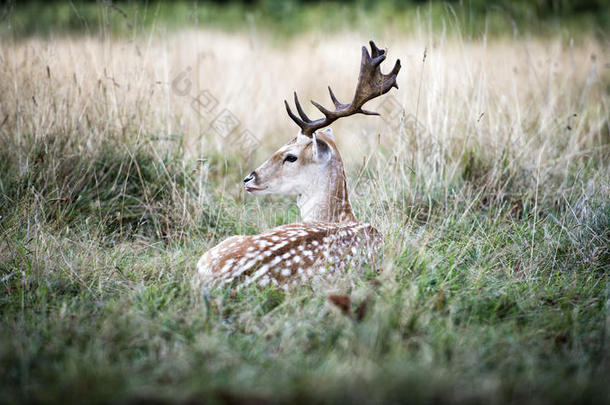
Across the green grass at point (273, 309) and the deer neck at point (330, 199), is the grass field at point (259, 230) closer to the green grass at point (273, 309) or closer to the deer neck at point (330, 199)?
the green grass at point (273, 309)

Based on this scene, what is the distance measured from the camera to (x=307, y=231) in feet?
10.7

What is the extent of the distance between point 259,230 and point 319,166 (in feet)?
2.35

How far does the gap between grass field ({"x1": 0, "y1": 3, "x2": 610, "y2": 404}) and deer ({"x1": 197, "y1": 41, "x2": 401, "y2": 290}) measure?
13cm

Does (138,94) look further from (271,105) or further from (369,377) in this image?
(369,377)

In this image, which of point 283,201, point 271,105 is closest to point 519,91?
point 271,105

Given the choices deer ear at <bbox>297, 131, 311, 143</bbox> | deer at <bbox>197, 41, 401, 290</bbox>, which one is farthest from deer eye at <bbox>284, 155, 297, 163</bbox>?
deer ear at <bbox>297, 131, 311, 143</bbox>

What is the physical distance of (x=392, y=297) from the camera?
107 inches

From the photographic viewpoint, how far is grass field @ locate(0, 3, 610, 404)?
215cm

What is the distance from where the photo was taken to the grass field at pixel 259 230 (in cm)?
215

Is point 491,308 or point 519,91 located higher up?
point 519,91

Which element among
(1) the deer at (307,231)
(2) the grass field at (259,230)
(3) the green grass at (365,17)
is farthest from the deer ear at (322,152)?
(3) the green grass at (365,17)

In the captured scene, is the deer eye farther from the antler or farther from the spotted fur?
the spotted fur

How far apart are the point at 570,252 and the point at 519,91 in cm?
385

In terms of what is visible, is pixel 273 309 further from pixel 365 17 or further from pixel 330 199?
pixel 365 17
